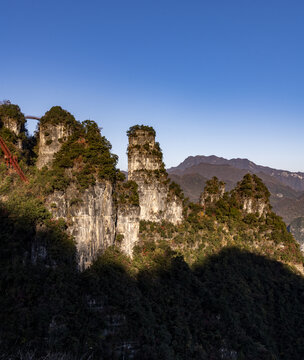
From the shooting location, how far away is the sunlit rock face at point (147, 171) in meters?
49.8

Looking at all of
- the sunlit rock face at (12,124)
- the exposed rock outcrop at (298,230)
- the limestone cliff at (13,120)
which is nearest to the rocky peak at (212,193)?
the limestone cliff at (13,120)

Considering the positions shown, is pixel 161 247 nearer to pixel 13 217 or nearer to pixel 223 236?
pixel 223 236

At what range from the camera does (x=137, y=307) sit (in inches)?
1087

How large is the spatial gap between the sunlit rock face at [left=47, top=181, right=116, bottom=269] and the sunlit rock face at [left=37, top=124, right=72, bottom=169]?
26.9ft

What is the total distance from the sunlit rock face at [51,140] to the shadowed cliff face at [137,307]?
11.4 m

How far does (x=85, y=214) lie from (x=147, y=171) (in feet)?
73.1

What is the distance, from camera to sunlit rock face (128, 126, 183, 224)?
49812 millimetres

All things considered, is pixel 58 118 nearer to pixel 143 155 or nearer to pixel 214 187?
pixel 143 155

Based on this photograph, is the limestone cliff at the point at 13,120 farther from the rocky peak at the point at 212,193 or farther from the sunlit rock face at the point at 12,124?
the rocky peak at the point at 212,193

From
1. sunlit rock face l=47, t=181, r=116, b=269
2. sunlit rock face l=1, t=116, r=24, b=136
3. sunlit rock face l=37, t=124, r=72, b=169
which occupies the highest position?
sunlit rock face l=1, t=116, r=24, b=136

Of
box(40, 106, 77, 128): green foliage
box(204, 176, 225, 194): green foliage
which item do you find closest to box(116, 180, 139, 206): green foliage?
box(40, 106, 77, 128): green foliage

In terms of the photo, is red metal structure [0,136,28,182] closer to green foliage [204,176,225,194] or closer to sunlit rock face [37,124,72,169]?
sunlit rock face [37,124,72,169]

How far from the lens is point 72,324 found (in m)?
22.9

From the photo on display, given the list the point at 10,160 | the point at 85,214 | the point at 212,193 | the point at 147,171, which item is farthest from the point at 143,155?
the point at 10,160
